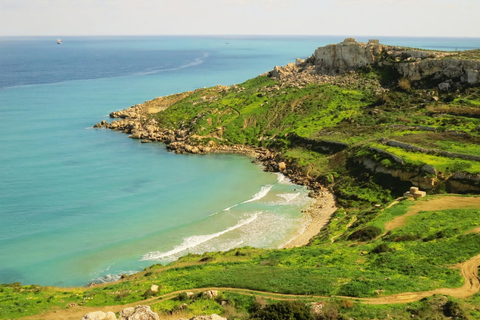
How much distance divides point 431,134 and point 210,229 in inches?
1665

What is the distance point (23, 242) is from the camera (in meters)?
50.5

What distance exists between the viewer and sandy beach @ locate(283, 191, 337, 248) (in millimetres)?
52344

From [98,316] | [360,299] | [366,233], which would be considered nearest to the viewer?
[98,316]

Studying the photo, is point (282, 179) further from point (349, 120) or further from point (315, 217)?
point (349, 120)

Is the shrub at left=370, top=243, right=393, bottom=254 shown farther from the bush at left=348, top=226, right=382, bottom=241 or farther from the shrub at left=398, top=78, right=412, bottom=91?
the shrub at left=398, top=78, right=412, bottom=91

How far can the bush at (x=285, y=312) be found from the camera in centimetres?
2434

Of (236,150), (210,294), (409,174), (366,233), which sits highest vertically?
(409,174)

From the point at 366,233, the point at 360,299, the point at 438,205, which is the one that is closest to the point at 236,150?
the point at 438,205

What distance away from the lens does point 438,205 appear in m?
49.2

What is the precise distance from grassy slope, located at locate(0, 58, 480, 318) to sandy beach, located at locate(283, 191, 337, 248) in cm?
202

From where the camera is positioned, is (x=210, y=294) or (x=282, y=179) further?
(x=282, y=179)

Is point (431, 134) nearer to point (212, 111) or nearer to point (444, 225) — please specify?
point (444, 225)

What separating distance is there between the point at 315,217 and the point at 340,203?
5970 millimetres

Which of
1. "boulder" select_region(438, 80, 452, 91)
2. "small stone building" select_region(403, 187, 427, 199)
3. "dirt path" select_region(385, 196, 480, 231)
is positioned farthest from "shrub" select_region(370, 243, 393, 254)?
"boulder" select_region(438, 80, 452, 91)
